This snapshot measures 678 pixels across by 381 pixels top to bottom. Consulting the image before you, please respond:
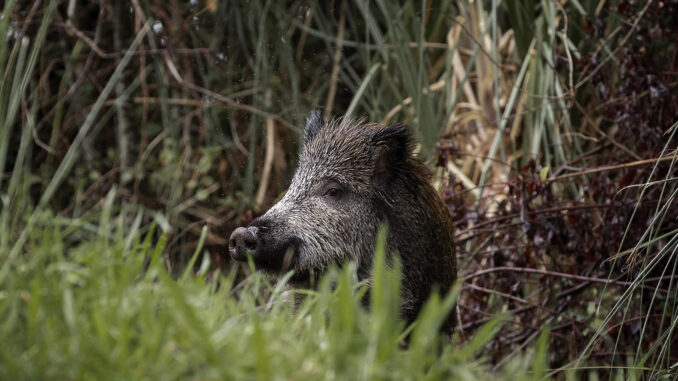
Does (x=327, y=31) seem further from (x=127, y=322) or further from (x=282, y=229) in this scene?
(x=127, y=322)

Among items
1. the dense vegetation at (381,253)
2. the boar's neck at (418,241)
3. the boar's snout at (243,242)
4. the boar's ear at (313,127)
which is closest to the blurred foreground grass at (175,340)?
the dense vegetation at (381,253)

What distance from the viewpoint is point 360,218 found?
3.31 m

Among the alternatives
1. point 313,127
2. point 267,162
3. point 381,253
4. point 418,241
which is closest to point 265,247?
point 418,241

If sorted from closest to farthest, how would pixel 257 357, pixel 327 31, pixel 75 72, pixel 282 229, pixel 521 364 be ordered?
pixel 257 357 < pixel 521 364 < pixel 282 229 < pixel 327 31 < pixel 75 72

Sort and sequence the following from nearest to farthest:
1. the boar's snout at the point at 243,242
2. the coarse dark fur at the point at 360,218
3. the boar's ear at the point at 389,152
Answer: the boar's snout at the point at 243,242
the coarse dark fur at the point at 360,218
the boar's ear at the point at 389,152

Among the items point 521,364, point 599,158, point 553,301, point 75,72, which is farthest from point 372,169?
point 75,72

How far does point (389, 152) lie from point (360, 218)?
287 mm

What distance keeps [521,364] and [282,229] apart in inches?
74.8

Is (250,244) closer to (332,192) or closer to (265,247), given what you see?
(265,247)

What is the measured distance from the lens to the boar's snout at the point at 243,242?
3.04 meters

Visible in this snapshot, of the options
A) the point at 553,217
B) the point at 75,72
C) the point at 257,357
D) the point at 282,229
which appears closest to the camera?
the point at 257,357

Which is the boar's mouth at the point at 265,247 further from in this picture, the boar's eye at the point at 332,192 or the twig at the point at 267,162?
the twig at the point at 267,162

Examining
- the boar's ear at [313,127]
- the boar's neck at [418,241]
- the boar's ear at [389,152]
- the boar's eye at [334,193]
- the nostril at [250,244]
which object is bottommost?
the boar's neck at [418,241]

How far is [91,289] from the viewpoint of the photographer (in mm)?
1426
